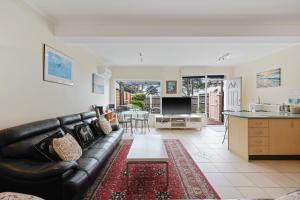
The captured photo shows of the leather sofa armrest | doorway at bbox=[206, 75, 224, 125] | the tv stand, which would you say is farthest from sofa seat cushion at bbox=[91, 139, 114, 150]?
doorway at bbox=[206, 75, 224, 125]

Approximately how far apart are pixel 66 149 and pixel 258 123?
11.3 feet

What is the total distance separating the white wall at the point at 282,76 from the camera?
4.72 meters

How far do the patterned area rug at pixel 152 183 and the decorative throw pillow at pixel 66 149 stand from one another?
1.64ft

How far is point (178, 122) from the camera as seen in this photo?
7.66 metres

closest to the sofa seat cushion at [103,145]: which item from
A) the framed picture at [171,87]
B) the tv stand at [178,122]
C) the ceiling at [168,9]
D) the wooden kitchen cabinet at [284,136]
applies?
the ceiling at [168,9]

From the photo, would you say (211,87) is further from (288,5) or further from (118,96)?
(288,5)

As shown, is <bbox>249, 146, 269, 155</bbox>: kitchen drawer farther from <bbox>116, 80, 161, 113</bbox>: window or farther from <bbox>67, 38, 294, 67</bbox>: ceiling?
<bbox>116, 80, 161, 113</bbox>: window

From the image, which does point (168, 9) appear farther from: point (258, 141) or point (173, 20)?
point (258, 141)

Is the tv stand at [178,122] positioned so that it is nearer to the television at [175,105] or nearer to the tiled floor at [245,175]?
the television at [175,105]

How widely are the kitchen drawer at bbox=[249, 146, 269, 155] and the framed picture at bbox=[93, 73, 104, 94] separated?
438 cm

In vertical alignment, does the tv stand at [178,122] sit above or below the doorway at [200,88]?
below

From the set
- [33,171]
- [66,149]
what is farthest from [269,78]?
[33,171]

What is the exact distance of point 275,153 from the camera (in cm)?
395

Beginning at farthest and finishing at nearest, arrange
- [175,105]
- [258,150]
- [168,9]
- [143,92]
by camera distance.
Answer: [143,92]
[175,105]
[258,150]
[168,9]
